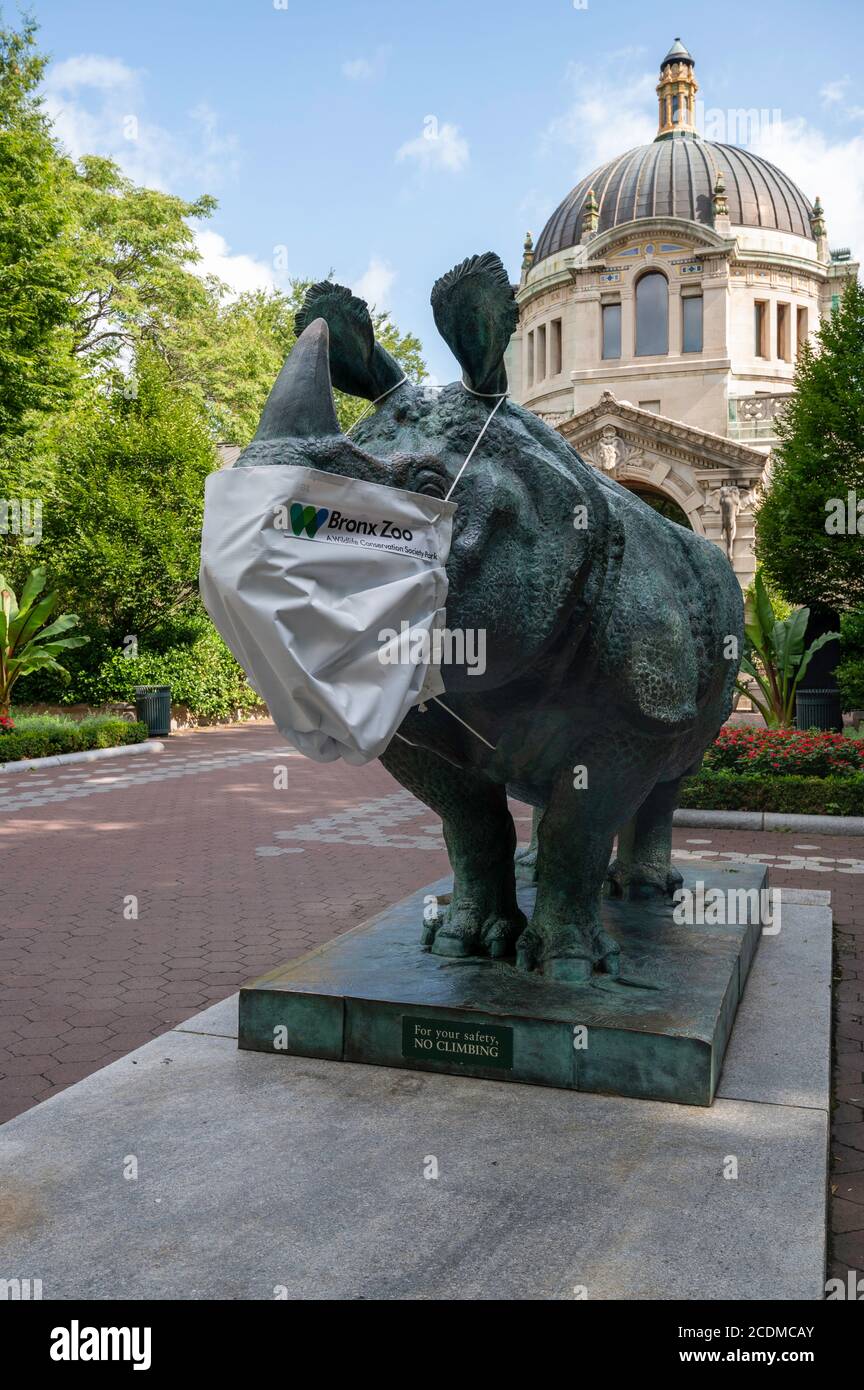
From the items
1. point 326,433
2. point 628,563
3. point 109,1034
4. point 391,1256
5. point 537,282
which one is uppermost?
point 537,282

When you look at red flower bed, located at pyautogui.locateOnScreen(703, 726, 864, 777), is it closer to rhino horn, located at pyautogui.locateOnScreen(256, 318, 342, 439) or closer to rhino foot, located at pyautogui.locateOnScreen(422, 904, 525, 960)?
rhino foot, located at pyautogui.locateOnScreen(422, 904, 525, 960)

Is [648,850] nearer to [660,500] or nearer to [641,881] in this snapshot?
[641,881]

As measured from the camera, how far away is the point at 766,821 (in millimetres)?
9867

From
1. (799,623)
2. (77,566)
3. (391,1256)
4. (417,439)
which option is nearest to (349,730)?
(417,439)

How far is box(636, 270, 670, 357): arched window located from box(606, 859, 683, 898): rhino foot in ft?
144

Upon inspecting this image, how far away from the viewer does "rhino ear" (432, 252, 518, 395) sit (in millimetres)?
2596

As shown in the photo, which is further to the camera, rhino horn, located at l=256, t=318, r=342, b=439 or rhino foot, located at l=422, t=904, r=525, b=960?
rhino foot, located at l=422, t=904, r=525, b=960

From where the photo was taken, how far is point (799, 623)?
1373 centimetres

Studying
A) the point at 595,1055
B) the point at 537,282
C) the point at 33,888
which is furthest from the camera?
the point at 537,282

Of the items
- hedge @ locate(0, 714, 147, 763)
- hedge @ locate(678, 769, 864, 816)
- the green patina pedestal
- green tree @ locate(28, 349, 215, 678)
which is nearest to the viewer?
the green patina pedestal

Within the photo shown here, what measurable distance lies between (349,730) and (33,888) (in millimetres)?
5713

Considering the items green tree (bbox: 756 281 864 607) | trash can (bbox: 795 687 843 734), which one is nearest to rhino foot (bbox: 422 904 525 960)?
trash can (bbox: 795 687 843 734)

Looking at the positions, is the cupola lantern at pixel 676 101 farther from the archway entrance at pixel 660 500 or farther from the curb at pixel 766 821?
the curb at pixel 766 821
